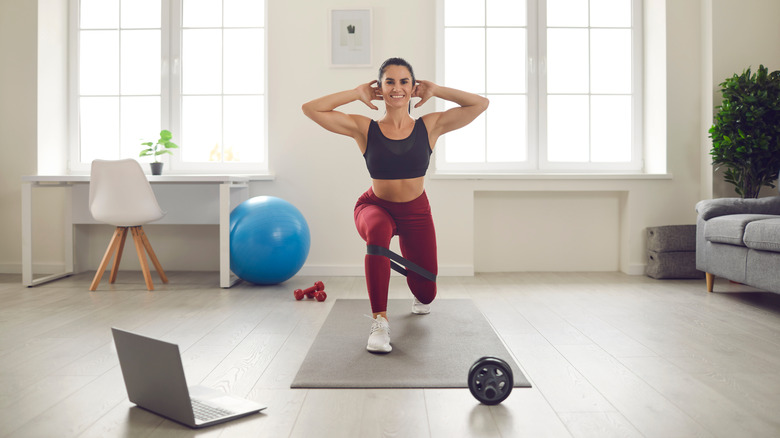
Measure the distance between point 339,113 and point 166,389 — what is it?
1435 mm

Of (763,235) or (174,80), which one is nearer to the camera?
(763,235)

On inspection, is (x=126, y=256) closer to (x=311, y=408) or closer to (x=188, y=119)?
(x=188, y=119)

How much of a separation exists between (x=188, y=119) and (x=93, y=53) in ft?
3.08

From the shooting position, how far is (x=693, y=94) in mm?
4594

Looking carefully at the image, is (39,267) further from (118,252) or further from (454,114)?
(454,114)

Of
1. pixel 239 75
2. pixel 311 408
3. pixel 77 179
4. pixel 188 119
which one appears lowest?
pixel 311 408

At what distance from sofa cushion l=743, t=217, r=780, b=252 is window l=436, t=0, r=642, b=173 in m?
1.74

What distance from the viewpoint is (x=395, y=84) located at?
262 cm

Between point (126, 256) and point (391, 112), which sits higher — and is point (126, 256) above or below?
below

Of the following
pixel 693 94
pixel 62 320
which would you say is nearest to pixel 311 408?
pixel 62 320

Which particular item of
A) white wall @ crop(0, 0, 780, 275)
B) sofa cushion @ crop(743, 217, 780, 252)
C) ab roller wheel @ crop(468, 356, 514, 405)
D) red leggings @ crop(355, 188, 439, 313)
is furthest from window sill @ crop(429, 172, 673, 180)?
ab roller wheel @ crop(468, 356, 514, 405)

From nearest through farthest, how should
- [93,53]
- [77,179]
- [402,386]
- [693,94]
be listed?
[402,386]
[77,179]
[693,94]
[93,53]

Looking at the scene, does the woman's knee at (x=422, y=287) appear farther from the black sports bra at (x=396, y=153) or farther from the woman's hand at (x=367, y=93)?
the woman's hand at (x=367, y=93)

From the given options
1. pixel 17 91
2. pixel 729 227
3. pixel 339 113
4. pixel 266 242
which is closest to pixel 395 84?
pixel 339 113
